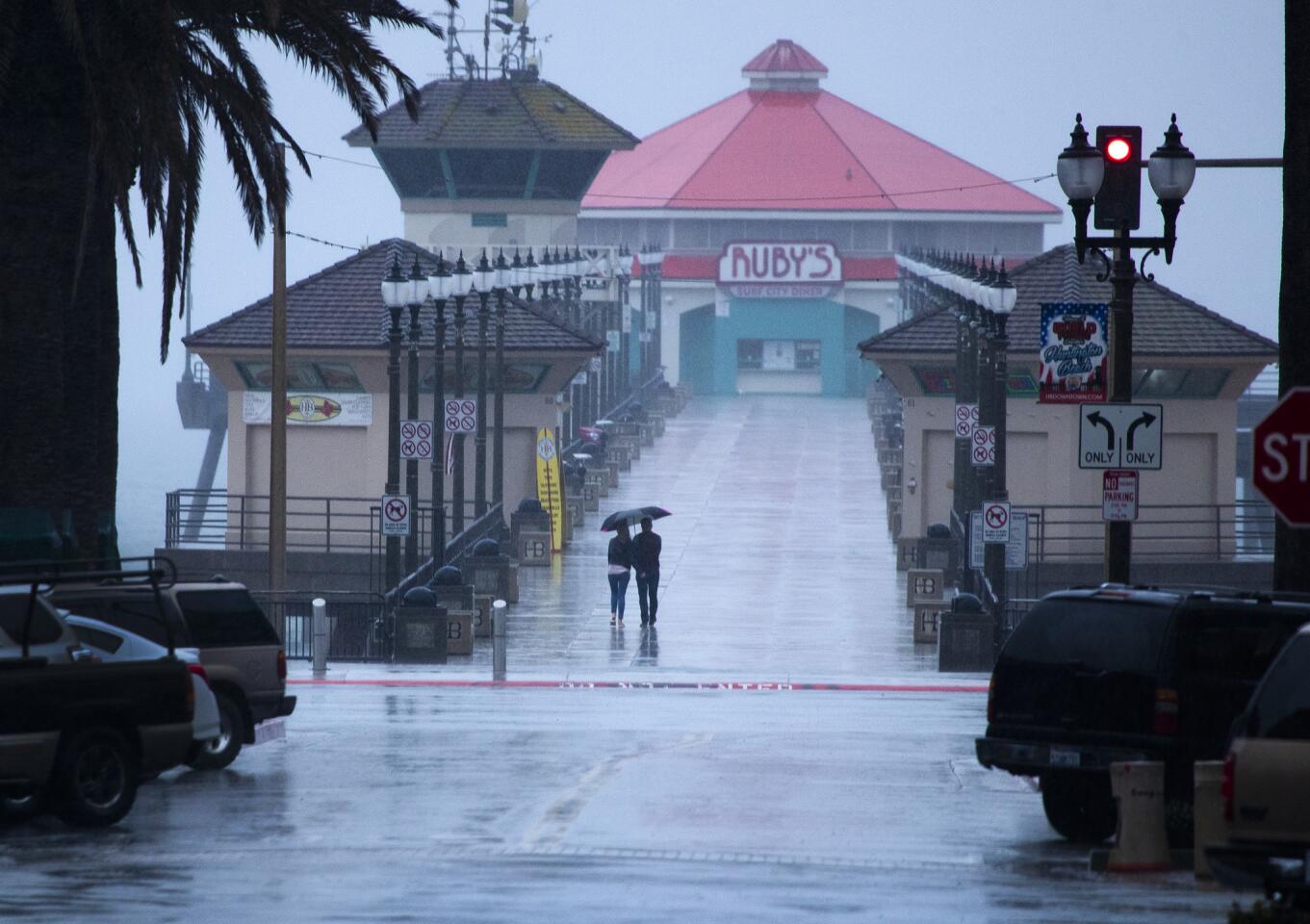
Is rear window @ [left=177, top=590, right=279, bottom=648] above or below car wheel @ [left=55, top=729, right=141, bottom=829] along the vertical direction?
above

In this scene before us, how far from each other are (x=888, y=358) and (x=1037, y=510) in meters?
5.09

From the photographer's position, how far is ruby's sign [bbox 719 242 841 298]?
10319cm

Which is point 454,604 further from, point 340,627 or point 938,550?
point 938,550

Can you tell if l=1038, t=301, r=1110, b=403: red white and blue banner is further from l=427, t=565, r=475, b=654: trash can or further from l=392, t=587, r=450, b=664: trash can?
l=427, t=565, r=475, b=654: trash can

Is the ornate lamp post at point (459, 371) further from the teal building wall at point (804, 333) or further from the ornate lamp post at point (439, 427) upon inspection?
the teal building wall at point (804, 333)

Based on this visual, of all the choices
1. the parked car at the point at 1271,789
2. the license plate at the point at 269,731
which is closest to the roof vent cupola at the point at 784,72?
the license plate at the point at 269,731

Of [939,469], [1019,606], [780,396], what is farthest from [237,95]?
[780,396]

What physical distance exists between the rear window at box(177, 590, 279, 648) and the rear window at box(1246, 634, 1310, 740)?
1117 cm

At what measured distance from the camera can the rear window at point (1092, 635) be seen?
15352 millimetres

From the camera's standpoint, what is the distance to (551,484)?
47.4 meters

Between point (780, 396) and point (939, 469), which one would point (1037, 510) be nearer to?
point (939, 469)

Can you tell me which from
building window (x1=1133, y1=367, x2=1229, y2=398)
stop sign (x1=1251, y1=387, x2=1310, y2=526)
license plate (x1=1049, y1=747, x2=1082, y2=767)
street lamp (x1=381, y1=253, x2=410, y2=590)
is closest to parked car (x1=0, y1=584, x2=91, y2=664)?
license plate (x1=1049, y1=747, x2=1082, y2=767)

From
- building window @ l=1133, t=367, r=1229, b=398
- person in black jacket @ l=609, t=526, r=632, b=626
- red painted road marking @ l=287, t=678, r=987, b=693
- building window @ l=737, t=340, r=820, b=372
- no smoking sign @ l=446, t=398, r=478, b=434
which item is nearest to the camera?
red painted road marking @ l=287, t=678, r=987, b=693

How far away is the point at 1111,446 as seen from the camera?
67.2 feet
